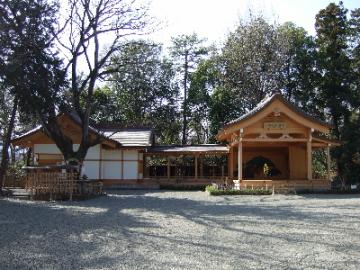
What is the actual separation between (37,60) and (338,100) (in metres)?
23.4

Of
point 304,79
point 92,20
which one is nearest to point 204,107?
point 304,79

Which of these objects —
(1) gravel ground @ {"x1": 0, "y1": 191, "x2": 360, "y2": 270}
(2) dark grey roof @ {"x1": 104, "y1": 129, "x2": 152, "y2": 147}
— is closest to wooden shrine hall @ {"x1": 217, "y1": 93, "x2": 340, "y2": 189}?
(2) dark grey roof @ {"x1": 104, "y1": 129, "x2": 152, "y2": 147}

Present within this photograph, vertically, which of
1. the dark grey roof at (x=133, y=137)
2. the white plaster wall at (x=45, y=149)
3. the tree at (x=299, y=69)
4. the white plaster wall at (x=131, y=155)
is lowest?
the white plaster wall at (x=131, y=155)

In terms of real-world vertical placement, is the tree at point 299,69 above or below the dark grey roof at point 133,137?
above

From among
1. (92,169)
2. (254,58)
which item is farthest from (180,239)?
(254,58)

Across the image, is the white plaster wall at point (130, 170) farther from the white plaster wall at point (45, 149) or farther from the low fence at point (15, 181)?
the low fence at point (15, 181)

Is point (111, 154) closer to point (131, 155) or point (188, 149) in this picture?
point (131, 155)

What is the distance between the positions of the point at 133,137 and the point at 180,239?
2099cm

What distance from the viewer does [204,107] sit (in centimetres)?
4359

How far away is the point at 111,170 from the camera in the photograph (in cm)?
2819

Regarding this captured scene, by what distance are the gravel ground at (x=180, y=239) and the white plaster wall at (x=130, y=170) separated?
48.0 ft

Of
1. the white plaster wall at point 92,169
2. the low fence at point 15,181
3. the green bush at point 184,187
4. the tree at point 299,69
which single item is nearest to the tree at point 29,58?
the low fence at point 15,181

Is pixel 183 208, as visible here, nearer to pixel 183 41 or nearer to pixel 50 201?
pixel 50 201

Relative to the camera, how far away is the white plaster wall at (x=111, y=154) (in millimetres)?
28141
